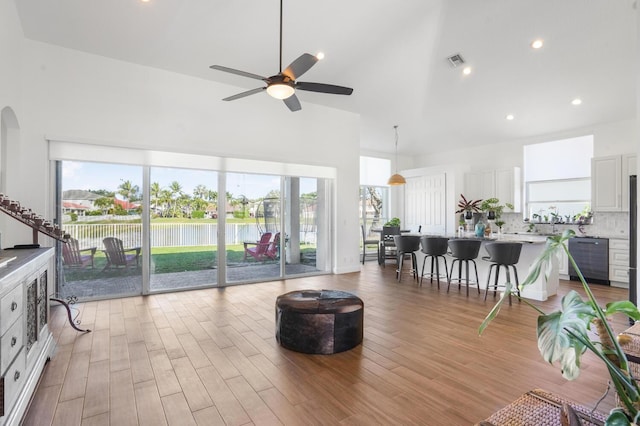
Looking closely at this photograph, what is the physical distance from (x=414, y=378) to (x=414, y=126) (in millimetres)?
6771

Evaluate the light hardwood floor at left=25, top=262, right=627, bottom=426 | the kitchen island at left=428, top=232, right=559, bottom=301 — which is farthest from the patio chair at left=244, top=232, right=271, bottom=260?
the kitchen island at left=428, top=232, right=559, bottom=301

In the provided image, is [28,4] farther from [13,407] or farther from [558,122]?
[558,122]

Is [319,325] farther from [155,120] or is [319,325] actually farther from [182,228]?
[155,120]

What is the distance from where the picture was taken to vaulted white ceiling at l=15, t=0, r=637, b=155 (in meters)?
4.27

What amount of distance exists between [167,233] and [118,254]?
2.56 ft

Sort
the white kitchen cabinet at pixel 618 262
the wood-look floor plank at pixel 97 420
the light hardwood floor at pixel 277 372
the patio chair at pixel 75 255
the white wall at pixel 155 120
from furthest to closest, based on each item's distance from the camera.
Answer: the white kitchen cabinet at pixel 618 262 → the patio chair at pixel 75 255 → the white wall at pixel 155 120 → the light hardwood floor at pixel 277 372 → the wood-look floor plank at pixel 97 420

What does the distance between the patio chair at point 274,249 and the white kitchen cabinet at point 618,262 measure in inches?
248

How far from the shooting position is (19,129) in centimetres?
441

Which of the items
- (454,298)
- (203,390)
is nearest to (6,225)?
(203,390)

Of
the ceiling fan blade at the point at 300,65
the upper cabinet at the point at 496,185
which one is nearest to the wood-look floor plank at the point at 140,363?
the ceiling fan blade at the point at 300,65

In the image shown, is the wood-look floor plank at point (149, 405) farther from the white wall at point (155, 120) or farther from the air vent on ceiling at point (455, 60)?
the air vent on ceiling at point (455, 60)

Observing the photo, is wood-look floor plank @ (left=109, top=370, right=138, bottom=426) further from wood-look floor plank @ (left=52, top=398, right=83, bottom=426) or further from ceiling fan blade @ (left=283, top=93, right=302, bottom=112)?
ceiling fan blade @ (left=283, top=93, right=302, bottom=112)

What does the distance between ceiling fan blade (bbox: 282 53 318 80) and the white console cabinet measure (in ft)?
8.63

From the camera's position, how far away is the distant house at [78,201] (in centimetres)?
493
